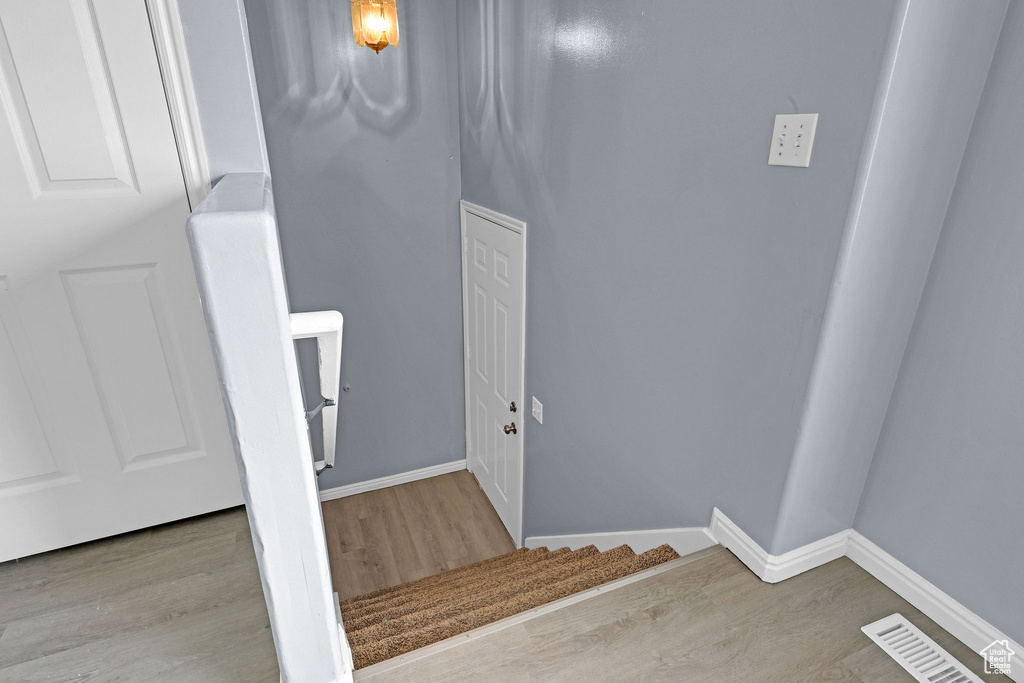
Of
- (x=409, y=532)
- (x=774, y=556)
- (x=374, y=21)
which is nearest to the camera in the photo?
(x=774, y=556)

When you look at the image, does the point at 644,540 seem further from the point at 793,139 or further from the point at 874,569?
the point at 793,139

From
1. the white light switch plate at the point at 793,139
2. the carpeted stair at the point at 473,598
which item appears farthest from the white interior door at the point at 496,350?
the white light switch plate at the point at 793,139

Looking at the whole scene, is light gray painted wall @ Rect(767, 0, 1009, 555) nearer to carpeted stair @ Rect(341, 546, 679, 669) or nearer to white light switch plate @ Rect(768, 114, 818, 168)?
white light switch plate @ Rect(768, 114, 818, 168)

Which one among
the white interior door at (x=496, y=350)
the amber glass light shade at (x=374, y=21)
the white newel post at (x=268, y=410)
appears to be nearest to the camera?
the white newel post at (x=268, y=410)

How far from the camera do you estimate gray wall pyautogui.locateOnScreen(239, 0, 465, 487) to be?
296 centimetres

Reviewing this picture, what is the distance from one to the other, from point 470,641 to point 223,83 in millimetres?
1495

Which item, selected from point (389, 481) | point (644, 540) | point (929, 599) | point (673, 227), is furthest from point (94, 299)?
point (389, 481)

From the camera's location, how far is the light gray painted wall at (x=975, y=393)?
3.87 ft

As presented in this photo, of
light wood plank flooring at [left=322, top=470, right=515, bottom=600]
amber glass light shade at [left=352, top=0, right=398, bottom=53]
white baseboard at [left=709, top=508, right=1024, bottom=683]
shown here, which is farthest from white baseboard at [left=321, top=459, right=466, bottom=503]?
amber glass light shade at [left=352, top=0, right=398, bottom=53]

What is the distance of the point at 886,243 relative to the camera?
1264 mm

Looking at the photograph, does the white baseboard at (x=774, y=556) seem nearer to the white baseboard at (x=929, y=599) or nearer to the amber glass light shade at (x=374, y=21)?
the white baseboard at (x=929, y=599)

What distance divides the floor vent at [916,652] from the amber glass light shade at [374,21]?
275 cm

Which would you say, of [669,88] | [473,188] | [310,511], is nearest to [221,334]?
[310,511]

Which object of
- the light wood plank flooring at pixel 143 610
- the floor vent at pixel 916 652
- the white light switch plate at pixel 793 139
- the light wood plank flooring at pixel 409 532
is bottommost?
the light wood plank flooring at pixel 409 532
